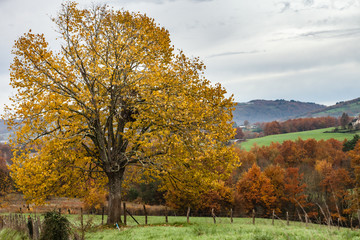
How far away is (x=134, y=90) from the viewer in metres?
20.5

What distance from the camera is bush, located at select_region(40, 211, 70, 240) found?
1211 centimetres

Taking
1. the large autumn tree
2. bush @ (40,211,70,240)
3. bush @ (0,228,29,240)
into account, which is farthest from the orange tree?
bush @ (40,211,70,240)

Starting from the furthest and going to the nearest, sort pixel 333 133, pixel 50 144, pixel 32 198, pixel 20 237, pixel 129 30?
pixel 333 133, pixel 129 30, pixel 32 198, pixel 50 144, pixel 20 237

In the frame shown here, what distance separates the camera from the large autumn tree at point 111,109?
17562 millimetres

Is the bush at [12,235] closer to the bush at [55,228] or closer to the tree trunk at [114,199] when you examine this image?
the bush at [55,228]

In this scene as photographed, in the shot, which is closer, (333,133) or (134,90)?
(134,90)

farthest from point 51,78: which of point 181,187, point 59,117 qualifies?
point 181,187

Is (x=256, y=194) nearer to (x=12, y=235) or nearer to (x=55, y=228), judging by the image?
(x=12, y=235)

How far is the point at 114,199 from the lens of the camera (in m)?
20.8

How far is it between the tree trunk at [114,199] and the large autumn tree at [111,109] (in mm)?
72

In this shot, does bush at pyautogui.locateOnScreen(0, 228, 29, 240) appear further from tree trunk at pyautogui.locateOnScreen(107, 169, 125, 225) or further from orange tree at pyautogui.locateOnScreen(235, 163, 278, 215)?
orange tree at pyautogui.locateOnScreen(235, 163, 278, 215)

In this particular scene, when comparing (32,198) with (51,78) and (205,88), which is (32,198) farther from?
(205,88)

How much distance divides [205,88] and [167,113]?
186 inches

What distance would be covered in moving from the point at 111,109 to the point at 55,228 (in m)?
9.26
